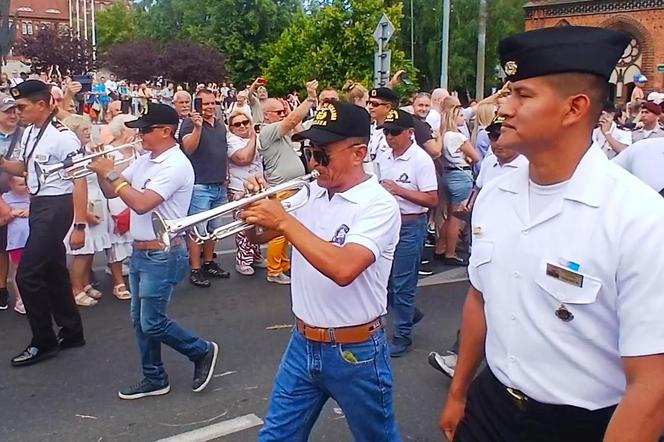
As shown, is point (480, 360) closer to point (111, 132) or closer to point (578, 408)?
point (578, 408)

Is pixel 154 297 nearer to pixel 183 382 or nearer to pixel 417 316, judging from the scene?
pixel 183 382

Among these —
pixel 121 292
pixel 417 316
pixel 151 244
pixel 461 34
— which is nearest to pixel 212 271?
pixel 121 292

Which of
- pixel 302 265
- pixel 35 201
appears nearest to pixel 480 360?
pixel 302 265

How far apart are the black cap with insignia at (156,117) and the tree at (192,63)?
34.0 m

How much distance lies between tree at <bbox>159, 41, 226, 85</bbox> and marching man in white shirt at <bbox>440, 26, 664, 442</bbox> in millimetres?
36686

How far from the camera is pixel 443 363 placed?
4957 millimetres

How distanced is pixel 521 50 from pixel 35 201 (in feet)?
13.1

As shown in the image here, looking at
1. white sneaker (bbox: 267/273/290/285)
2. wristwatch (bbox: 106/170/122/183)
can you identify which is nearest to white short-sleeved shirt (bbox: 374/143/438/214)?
wristwatch (bbox: 106/170/122/183)

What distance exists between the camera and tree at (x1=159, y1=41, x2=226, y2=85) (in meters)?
37.7

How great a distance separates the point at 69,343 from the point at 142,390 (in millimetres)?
1144

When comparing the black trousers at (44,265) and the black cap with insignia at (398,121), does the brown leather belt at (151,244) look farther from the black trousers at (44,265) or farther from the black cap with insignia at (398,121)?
the black cap with insignia at (398,121)

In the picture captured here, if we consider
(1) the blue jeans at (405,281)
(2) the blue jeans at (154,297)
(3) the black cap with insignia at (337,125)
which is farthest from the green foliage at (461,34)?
(3) the black cap with insignia at (337,125)

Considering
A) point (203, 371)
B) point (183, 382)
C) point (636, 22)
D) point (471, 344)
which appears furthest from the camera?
point (636, 22)

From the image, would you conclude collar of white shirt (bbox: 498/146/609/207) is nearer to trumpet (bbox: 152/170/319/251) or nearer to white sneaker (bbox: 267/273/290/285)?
trumpet (bbox: 152/170/319/251)
